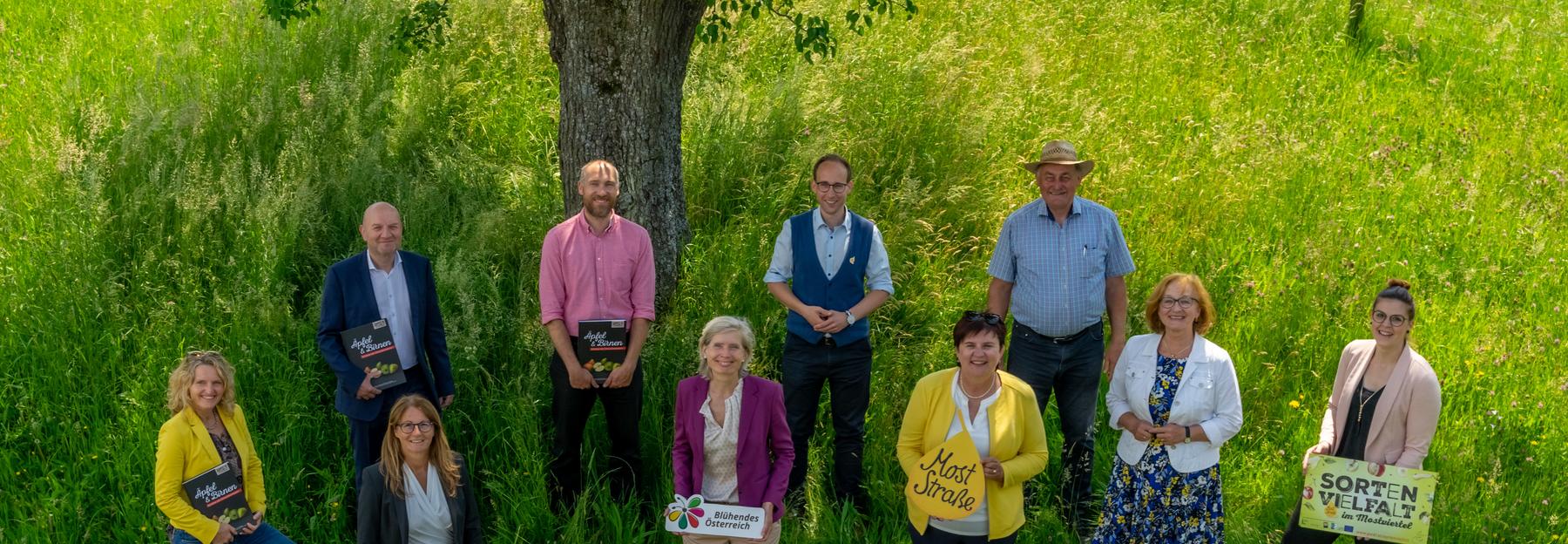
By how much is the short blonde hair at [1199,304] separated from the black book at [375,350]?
3221 mm

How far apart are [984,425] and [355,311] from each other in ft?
9.25

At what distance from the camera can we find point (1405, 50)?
10.6m

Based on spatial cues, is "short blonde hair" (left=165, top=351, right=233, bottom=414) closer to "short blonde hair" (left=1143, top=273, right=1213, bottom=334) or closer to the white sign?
the white sign

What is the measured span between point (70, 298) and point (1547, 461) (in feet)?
24.8

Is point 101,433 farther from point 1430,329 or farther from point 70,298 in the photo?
point 1430,329

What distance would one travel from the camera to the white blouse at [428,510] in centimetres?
446

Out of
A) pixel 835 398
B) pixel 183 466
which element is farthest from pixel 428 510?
pixel 835 398

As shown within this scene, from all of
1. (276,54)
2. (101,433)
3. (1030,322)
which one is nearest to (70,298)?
(101,433)

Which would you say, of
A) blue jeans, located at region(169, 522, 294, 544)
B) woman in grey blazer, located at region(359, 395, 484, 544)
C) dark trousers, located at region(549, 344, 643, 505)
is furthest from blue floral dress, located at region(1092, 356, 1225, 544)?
blue jeans, located at region(169, 522, 294, 544)

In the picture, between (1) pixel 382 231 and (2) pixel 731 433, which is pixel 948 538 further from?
(1) pixel 382 231

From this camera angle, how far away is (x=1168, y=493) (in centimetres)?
464

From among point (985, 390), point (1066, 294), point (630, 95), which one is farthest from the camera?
point (630, 95)

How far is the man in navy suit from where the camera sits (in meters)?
5.18

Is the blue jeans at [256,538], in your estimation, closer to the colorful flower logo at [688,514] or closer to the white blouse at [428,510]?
the white blouse at [428,510]
